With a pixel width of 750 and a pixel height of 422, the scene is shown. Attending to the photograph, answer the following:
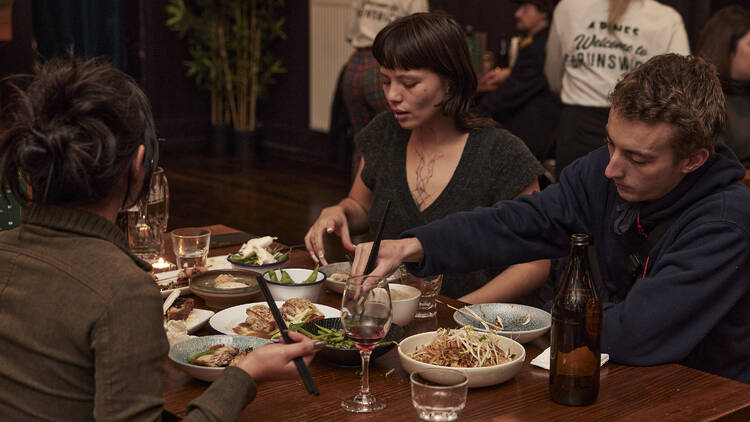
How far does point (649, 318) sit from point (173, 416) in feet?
2.90

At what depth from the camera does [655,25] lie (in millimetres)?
4066

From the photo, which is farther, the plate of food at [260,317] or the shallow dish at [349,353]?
the plate of food at [260,317]

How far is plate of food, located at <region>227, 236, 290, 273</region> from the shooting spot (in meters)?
2.29

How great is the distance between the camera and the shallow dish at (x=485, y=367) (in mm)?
1505

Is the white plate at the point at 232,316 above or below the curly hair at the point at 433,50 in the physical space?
below

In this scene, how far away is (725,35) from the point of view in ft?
13.2

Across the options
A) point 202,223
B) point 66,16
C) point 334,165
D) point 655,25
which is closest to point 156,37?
point 66,16

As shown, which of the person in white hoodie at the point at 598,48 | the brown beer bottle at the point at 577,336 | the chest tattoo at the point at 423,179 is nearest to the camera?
the brown beer bottle at the point at 577,336

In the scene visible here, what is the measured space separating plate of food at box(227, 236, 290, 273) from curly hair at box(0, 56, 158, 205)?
40.3 inches

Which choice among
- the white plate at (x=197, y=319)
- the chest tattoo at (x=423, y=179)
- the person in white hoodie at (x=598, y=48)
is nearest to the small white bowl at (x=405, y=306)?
the white plate at (x=197, y=319)

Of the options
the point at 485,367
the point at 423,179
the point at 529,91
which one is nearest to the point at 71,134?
the point at 485,367

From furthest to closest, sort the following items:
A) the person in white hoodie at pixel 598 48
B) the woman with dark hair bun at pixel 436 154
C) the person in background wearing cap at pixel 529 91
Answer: the person in background wearing cap at pixel 529 91, the person in white hoodie at pixel 598 48, the woman with dark hair bun at pixel 436 154

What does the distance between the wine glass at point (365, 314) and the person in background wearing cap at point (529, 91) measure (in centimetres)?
391

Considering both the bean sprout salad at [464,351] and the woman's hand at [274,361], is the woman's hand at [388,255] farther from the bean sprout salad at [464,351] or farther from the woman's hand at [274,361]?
the woman's hand at [274,361]
